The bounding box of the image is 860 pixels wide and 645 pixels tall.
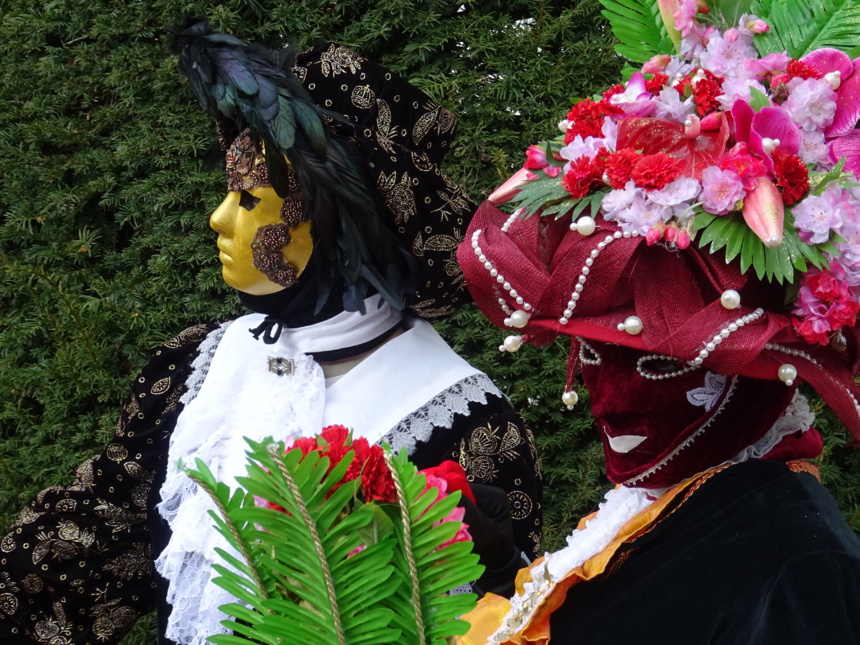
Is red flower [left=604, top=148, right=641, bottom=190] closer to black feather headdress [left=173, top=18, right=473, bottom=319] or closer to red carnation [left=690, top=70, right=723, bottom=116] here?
red carnation [left=690, top=70, right=723, bottom=116]

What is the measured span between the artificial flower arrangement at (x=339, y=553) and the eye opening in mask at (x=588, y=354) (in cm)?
47

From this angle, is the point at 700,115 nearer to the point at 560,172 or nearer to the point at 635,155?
the point at 635,155

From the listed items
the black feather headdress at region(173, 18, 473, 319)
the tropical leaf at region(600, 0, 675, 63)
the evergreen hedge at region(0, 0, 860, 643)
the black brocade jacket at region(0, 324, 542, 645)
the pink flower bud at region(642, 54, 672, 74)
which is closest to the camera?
the pink flower bud at region(642, 54, 672, 74)

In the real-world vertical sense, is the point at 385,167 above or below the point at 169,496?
above

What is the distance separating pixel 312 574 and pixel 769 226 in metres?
0.69

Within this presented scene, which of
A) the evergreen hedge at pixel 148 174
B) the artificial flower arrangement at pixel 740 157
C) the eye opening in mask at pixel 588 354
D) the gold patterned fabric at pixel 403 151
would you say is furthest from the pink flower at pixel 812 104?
the evergreen hedge at pixel 148 174

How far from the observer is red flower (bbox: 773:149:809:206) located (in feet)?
3.93

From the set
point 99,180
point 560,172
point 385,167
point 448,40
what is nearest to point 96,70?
point 99,180

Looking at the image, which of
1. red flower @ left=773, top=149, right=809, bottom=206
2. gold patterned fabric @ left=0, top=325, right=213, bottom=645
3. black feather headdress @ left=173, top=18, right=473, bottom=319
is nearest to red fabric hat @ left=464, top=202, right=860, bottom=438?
red flower @ left=773, top=149, right=809, bottom=206

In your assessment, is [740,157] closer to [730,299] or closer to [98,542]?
[730,299]

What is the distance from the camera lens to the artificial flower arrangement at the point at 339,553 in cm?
94

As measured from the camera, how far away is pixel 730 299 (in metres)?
1.17

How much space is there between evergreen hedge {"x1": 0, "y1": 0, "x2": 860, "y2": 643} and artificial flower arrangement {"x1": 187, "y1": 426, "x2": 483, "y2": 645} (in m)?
1.59

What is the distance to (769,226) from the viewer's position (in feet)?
3.79
